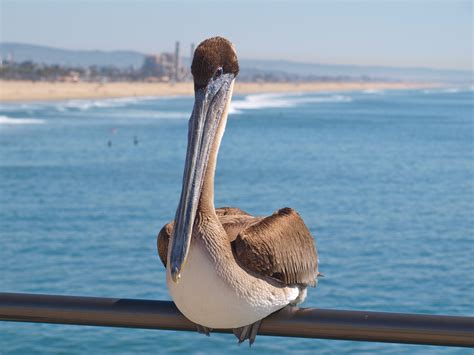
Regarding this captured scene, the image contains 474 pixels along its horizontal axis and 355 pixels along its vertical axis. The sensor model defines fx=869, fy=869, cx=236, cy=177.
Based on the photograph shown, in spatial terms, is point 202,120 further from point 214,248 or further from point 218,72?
point 214,248

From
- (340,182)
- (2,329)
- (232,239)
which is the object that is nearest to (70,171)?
(340,182)

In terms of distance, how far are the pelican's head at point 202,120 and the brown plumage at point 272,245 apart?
9.1 inches

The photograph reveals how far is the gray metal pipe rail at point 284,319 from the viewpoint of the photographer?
5.43 feet

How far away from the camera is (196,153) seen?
1.85 meters

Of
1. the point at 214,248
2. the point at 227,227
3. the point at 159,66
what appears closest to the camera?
the point at 214,248

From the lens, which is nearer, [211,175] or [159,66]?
[211,175]

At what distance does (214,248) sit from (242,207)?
56.4 feet

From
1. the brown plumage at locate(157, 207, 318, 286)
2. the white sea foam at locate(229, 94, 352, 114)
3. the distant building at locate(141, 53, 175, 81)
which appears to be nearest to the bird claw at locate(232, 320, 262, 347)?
the brown plumage at locate(157, 207, 318, 286)

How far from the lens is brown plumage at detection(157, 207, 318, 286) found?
2061mm

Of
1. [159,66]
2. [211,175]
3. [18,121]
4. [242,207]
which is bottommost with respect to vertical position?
[18,121]

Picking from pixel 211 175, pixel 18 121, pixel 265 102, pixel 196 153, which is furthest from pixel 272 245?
pixel 265 102

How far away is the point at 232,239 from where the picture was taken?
A: 2.16m

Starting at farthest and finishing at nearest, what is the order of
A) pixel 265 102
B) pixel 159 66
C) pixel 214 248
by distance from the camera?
1. pixel 159 66
2. pixel 265 102
3. pixel 214 248

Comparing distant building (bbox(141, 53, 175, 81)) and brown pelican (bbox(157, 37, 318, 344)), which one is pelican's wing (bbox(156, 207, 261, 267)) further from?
distant building (bbox(141, 53, 175, 81))
